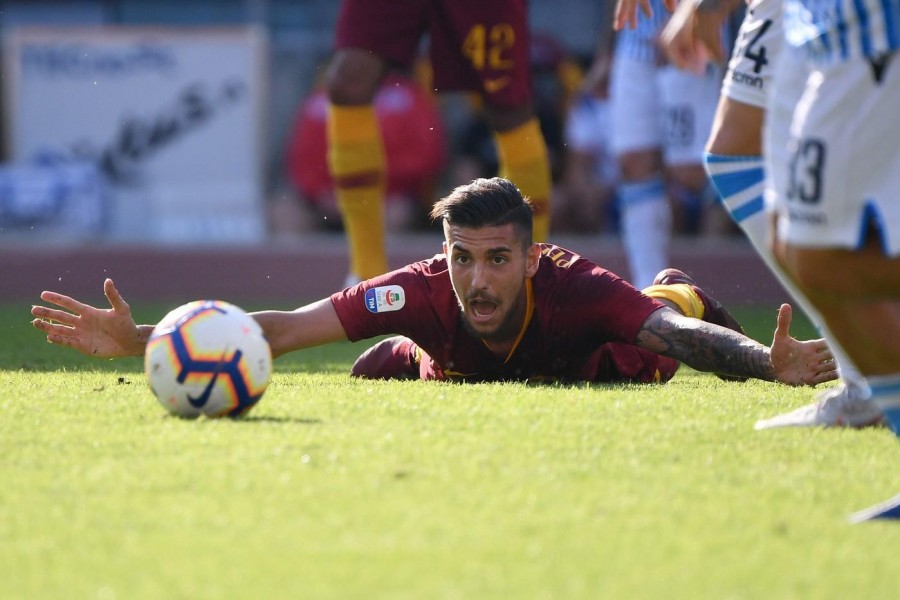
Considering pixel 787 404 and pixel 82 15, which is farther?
pixel 82 15

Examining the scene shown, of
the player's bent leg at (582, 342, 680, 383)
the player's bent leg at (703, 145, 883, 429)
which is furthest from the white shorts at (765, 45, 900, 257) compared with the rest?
the player's bent leg at (582, 342, 680, 383)

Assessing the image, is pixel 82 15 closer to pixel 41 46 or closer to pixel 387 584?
pixel 41 46

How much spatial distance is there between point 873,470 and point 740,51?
1.43m

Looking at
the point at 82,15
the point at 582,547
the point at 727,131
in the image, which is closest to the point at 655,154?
the point at 727,131

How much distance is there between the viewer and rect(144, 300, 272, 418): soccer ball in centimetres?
427

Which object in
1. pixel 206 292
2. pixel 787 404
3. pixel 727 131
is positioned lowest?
A: pixel 206 292

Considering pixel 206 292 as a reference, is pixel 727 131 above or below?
above

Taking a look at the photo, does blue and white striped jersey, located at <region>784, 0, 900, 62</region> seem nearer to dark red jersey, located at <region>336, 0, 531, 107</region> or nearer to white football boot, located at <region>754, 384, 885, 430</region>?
white football boot, located at <region>754, 384, 885, 430</region>

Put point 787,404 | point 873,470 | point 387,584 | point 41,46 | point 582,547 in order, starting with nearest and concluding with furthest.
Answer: point 387,584
point 582,547
point 873,470
point 787,404
point 41,46

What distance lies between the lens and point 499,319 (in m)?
5.18

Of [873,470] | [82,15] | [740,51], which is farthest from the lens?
[82,15]

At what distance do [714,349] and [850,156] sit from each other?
6.43 feet

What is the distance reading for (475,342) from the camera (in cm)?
533

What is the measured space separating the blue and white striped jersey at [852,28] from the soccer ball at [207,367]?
186 centimetres
